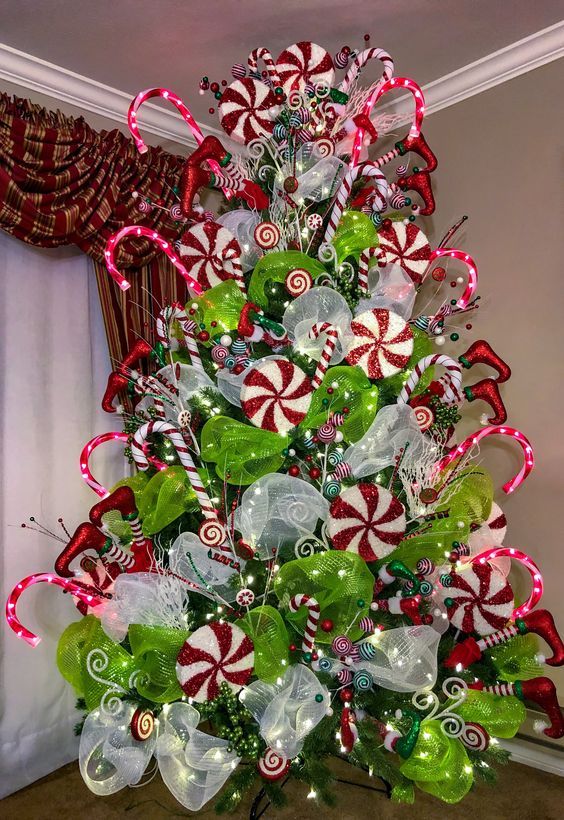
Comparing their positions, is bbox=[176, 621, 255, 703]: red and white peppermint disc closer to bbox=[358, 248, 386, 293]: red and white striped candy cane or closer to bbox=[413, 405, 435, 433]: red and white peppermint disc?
bbox=[413, 405, 435, 433]: red and white peppermint disc

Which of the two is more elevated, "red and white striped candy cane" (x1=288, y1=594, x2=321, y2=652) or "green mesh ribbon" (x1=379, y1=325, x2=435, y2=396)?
"green mesh ribbon" (x1=379, y1=325, x2=435, y2=396)

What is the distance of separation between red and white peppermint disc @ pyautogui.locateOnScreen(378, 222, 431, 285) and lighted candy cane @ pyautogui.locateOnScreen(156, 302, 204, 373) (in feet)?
2.16

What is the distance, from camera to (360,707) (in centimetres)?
171

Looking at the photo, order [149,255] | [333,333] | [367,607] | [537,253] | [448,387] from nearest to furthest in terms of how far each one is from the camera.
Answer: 1. [367,607]
2. [333,333]
3. [448,387]
4. [537,253]
5. [149,255]

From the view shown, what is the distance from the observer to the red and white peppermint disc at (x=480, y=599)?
1.89m

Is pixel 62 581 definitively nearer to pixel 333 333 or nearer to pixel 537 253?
pixel 333 333

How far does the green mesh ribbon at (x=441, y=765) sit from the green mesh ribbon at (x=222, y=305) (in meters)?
1.21

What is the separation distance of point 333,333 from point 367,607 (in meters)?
0.72

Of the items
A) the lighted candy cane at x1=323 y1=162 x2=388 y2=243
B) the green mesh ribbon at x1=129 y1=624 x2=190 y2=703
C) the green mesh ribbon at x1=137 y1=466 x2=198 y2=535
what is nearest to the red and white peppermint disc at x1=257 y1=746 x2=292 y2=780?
the green mesh ribbon at x1=129 y1=624 x2=190 y2=703

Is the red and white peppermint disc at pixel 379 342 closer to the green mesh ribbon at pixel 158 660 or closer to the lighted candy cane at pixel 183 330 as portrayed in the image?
the lighted candy cane at pixel 183 330

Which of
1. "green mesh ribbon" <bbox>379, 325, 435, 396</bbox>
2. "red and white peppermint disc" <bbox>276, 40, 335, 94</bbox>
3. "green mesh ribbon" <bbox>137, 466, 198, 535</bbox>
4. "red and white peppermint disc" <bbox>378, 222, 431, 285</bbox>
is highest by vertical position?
"red and white peppermint disc" <bbox>276, 40, 335, 94</bbox>

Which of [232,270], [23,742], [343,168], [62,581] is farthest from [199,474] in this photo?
[23,742]

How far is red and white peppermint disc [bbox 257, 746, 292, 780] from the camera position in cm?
158

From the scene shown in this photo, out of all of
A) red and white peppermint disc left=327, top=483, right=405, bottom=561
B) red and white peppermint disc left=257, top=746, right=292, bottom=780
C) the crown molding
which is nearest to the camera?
red and white peppermint disc left=257, top=746, right=292, bottom=780
